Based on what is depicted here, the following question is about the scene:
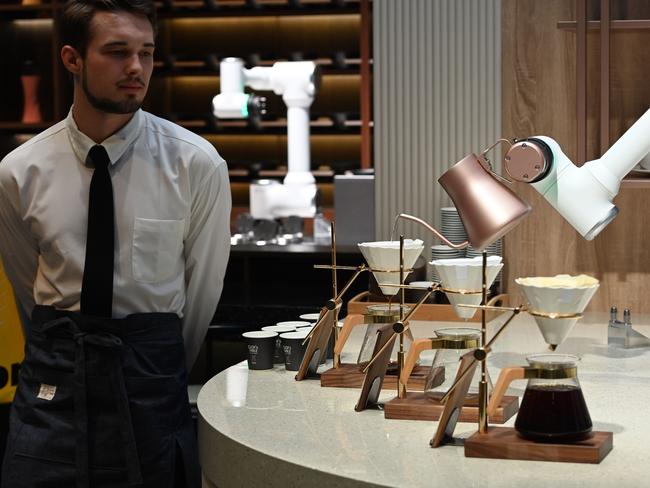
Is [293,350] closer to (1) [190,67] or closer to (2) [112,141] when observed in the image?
(2) [112,141]

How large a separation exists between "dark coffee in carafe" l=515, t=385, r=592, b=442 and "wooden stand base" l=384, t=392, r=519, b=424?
0.60 ft

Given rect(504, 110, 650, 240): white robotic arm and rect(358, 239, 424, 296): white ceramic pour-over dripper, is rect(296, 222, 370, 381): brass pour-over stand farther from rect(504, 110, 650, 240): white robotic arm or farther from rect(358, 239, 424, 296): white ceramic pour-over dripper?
rect(504, 110, 650, 240): white robotic arm

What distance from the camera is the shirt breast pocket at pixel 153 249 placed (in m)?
2.29

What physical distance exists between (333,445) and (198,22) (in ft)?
20.0

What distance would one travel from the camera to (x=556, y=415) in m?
1.61

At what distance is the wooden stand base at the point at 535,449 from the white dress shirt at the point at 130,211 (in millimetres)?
905

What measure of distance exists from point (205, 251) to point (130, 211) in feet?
0.73

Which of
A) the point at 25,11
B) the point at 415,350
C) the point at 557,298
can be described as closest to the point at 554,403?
the point at 557,298

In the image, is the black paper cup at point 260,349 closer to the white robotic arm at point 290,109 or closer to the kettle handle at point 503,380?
the kettle handle at point 503,380

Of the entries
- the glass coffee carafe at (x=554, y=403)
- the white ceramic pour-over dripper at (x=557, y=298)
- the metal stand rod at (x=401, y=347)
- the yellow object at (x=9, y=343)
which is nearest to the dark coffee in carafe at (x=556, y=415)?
the glass coffee carafe at (x=554, y=403)

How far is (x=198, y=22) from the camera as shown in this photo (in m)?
7.46

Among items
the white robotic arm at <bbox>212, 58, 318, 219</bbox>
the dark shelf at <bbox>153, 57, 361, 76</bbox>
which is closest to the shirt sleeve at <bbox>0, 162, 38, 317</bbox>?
the white robotic arm at <bbox>212, 58, 318, 219</bbox>

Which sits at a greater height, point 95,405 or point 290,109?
point 290,109

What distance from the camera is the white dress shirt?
90.4 inches
